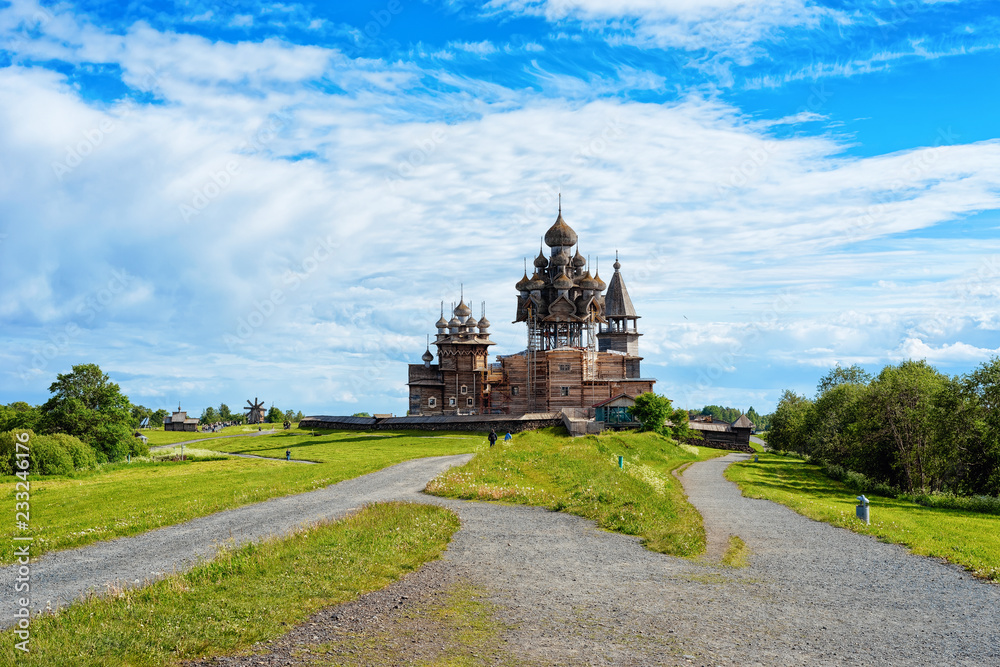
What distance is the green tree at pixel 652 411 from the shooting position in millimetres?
71875

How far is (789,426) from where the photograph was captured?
10531 centimetres

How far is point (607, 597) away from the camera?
15516 millimetres

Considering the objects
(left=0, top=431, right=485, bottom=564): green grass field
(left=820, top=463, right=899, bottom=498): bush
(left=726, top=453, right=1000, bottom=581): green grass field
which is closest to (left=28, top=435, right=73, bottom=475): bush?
(left=0, top=431, right=485, bottom=564): green grass field

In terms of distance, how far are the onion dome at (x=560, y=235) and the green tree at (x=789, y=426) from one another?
4130cm

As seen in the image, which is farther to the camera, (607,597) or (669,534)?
(669,534)

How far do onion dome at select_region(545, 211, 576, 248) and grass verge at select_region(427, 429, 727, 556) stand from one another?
135 feet

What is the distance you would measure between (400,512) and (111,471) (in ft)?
121

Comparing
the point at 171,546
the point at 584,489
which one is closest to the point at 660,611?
the point at 171,546

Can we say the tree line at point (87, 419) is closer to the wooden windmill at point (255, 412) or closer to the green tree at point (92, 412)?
the green tree at point (92, 412)

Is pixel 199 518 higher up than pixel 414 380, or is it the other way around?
pixel 414 380

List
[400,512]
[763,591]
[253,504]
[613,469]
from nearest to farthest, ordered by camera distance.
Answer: [763,591] → [400,512] → [253,504] → [613,469]

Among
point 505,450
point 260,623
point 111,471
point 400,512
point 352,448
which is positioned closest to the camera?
point 260,623

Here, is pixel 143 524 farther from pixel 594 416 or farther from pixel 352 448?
pixel 594 416

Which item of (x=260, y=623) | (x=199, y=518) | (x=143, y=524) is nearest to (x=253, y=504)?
(x=199, y=518)
